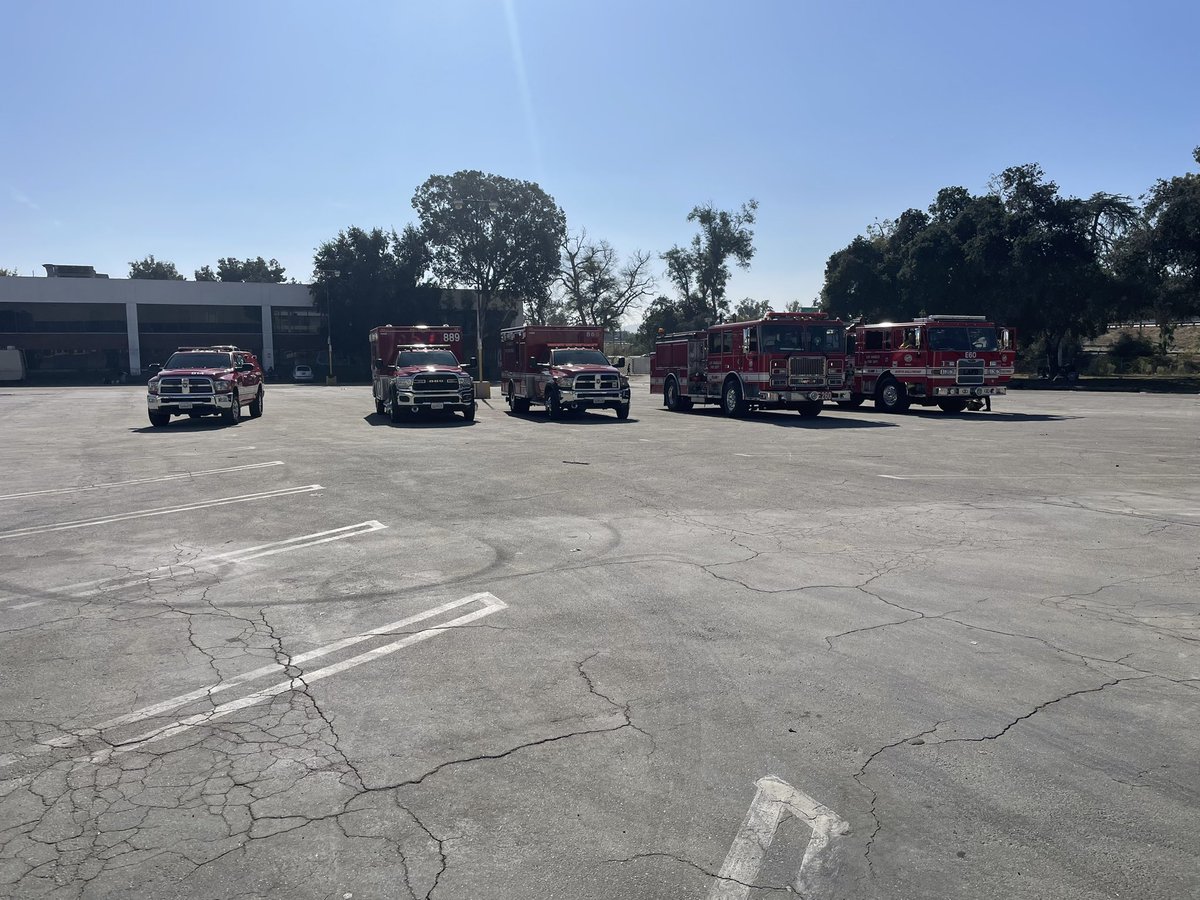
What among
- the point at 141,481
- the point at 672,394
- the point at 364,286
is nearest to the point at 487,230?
the point at 364,286

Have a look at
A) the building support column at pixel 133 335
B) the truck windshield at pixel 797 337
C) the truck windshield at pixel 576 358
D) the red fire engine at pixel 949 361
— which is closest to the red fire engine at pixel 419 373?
the truck windshield at pixel 576 358

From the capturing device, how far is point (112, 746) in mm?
→ 4434

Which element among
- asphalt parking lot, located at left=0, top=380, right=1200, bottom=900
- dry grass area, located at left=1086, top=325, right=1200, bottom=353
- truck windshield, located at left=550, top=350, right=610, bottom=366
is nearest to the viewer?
asphalt parking lot, located at left=0, top=380, right=1200, bottom=900

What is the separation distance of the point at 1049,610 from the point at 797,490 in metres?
5.86

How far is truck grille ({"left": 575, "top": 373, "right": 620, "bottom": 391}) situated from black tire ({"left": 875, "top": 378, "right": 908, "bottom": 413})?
9.08 meters

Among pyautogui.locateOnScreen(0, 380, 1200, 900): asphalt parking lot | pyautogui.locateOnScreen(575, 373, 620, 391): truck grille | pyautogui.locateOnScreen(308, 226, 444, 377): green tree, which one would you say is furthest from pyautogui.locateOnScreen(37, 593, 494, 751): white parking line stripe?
pyautogui.locateOnScreen(308, 226, 444, 377): green tree

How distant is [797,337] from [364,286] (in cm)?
5682

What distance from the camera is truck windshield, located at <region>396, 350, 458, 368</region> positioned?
26.2m

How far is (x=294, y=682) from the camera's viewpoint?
5.29m

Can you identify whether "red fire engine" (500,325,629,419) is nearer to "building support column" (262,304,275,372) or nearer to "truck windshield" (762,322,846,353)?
"truck windshield" (762,322,846,353)

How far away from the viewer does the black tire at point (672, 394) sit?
31.2 m

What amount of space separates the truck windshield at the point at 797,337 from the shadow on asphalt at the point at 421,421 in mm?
8727

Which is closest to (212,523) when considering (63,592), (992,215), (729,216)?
(63,592)

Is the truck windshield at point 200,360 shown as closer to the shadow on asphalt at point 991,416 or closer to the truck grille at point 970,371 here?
the shadow on asphalt at point 991,416
